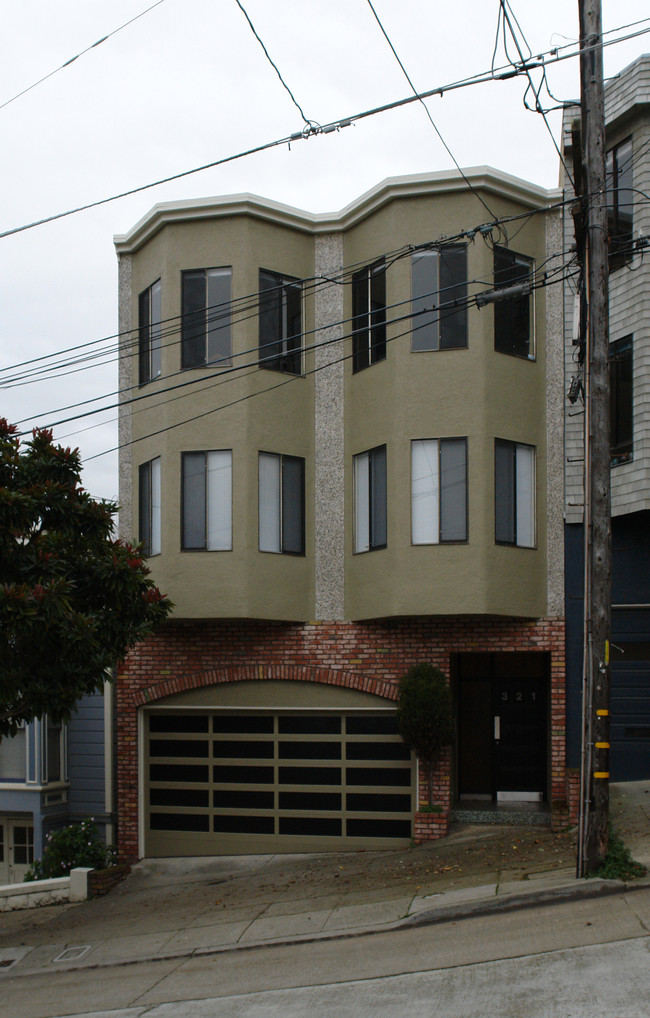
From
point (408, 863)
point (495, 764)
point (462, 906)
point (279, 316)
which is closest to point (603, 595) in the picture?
point (462, 906)

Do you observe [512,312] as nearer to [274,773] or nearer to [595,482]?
[595,482]

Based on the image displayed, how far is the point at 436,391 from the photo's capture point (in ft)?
54.2

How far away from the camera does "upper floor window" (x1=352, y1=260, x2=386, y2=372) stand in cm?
1725

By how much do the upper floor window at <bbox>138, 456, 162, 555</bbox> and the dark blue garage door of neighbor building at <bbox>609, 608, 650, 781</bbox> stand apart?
302 inches

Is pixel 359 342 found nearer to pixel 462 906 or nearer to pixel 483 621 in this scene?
pixel 483 621

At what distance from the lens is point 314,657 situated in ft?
57.0

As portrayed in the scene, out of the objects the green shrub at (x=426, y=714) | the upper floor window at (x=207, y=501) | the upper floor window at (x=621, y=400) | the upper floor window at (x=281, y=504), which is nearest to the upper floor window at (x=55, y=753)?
the upper floor window at (x=207, y=501)

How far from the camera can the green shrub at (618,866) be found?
38.5 ft

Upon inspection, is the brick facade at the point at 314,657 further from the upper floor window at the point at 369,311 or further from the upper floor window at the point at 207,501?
the upper floor window at the point at 369,311

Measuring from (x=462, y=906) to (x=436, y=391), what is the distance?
311 inches

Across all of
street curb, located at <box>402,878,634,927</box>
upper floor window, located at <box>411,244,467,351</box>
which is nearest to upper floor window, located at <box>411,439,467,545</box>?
upper floor window, located at <box>411,244,467,351</box>

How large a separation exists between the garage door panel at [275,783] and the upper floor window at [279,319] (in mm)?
5976

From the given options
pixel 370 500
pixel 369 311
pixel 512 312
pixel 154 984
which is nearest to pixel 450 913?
pixel 154 984

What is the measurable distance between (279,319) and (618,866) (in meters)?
10.4
